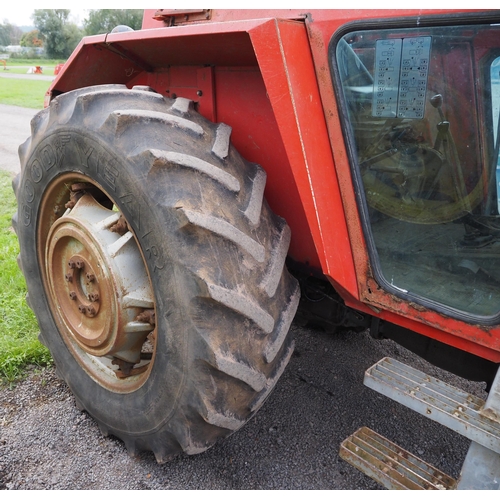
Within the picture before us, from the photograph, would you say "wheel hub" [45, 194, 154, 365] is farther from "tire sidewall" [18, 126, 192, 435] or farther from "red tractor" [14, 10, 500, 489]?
"tire sidewall" [18, 126, 192, 435]

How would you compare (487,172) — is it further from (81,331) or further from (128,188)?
(81,331)

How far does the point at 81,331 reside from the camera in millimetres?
1985

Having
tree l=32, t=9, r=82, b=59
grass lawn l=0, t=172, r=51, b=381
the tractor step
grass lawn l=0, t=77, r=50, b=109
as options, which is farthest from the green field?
tree l=32, t=9, r=82, b=59

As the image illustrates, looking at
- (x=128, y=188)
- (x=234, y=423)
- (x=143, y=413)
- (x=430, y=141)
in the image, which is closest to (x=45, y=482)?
(x=143, y=413)

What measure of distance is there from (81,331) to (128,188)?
2.30 ft

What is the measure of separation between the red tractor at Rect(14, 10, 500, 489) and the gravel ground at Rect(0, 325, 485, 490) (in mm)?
208

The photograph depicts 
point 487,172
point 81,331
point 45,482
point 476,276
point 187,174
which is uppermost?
point 187,174

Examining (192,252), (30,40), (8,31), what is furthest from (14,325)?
(30,40)

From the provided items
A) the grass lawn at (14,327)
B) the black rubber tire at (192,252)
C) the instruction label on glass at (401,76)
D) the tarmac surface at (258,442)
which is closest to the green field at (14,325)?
the grass lawn at (14,327)

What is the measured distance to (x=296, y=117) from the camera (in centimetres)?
138

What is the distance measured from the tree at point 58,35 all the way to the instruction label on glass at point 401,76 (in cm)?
2200

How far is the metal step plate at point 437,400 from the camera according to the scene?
54.2 inches

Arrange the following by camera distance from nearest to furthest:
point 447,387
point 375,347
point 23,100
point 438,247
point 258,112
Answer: point 438,247 → point 447,387 → point 258,112 → point 375,347 → point 23,100

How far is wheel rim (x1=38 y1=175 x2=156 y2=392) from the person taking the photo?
1736mm
